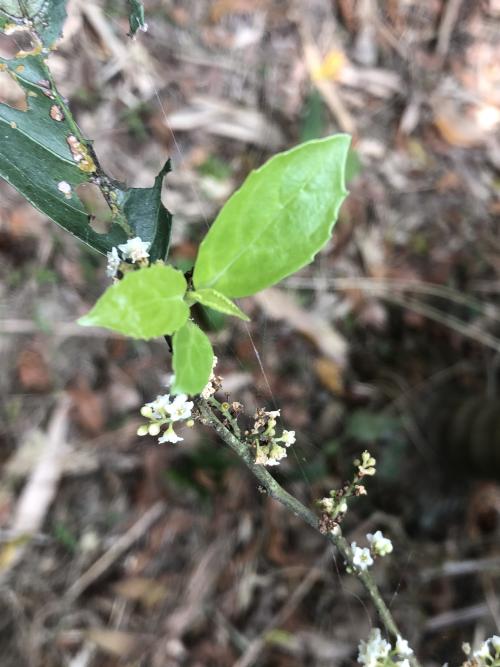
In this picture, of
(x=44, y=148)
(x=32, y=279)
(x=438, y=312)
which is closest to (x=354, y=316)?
(x=438, y=312)

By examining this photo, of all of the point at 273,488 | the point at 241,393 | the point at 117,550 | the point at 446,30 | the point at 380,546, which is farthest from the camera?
the point at 446,30

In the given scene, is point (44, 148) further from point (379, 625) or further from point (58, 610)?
point (58, 610)

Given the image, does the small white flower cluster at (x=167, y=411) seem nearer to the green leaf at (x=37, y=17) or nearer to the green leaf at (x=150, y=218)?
the green leaf at (x=150, y=218)

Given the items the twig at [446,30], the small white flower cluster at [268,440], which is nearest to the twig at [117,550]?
the small white flower cluster at [268,440]

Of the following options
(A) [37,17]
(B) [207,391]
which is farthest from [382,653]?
(A) [37,17]

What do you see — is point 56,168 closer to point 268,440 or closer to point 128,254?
point 128,254

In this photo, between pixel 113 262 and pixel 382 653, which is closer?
pixel 113 262

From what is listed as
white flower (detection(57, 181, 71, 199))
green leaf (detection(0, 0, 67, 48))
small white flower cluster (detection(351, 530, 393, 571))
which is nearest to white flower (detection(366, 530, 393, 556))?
small white flower cluster (detection(351, 530, 393, 571))
